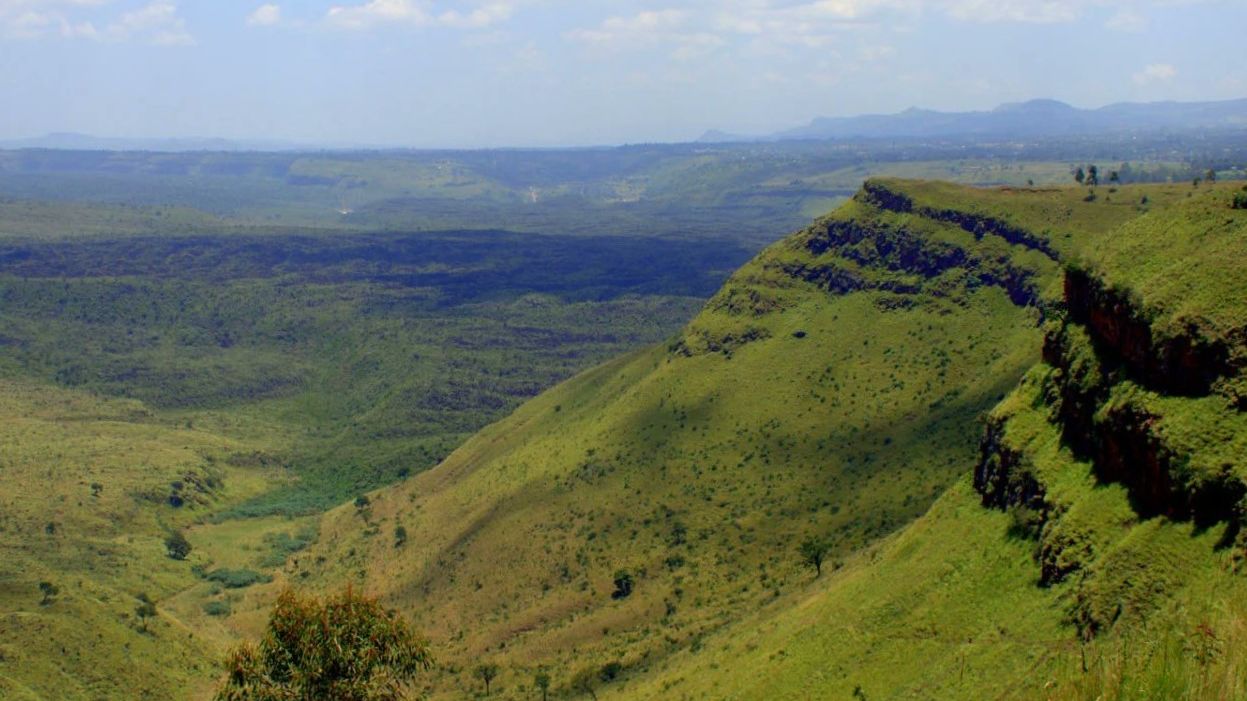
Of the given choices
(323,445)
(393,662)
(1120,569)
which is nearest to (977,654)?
(1120,569)

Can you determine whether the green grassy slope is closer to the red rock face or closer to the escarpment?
the escarpment

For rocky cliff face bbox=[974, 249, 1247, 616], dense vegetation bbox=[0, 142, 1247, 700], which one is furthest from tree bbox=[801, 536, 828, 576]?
rocky cliff face bbox=[974, 249, 1247, 616]

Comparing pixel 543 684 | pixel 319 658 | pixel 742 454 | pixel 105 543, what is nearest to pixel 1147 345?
pixel 319 658

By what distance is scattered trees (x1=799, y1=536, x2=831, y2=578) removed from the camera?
74.2m

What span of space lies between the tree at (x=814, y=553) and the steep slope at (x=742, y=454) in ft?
4.16

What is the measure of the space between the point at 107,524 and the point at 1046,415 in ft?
384

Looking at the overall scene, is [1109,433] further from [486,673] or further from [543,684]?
[486,673]

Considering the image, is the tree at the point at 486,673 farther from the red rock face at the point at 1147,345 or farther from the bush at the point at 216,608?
the red rock face at the point at 1147,345

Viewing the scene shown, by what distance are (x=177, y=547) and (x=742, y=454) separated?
68.9 metres

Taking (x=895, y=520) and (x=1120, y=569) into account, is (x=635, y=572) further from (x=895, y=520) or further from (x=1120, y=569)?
(x=1120, y=569)

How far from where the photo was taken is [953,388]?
95438mm

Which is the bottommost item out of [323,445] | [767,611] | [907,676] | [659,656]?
[323,445]

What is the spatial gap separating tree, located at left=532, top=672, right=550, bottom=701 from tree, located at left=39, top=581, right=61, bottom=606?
127ft

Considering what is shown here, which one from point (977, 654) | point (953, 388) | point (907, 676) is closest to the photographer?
point (977, 654)
